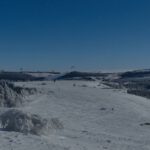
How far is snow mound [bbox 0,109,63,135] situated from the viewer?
650 inches

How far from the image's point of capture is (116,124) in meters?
23.2

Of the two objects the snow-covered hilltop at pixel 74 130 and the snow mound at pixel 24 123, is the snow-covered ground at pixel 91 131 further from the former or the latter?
the snow mound at pixel 24 123

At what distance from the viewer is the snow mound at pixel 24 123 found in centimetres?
1652

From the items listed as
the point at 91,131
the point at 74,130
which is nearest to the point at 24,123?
the point at 74,130

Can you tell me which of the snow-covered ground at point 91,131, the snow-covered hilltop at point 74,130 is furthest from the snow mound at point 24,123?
the snow-covered ground at point 91,131

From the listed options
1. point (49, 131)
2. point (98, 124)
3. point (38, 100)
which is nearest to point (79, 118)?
point (98, 124)

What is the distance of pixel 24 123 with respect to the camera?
16.8 meters

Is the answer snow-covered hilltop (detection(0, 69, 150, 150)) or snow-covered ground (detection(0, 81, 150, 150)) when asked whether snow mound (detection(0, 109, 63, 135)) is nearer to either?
snow-covered hilltop (detection(0, 69, 150, 150))

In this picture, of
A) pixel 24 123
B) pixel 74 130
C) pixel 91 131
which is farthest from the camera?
pixel 91 131

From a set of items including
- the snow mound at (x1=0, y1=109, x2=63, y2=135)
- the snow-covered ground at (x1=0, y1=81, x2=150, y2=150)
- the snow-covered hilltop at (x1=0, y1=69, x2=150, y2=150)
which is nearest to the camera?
the snow-covered ground at (x1=0, y1=81, x2=150, y2=150)

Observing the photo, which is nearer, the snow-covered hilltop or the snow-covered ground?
the snow-covered ground

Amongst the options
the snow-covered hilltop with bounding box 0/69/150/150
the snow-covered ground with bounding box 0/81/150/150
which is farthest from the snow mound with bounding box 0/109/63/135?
the snow-covered ground with bounding box 0/81/150/150

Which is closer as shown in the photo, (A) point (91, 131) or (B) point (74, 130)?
(B) point (74, 130)

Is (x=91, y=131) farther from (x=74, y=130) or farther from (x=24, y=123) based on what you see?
(x=24, y=123)
